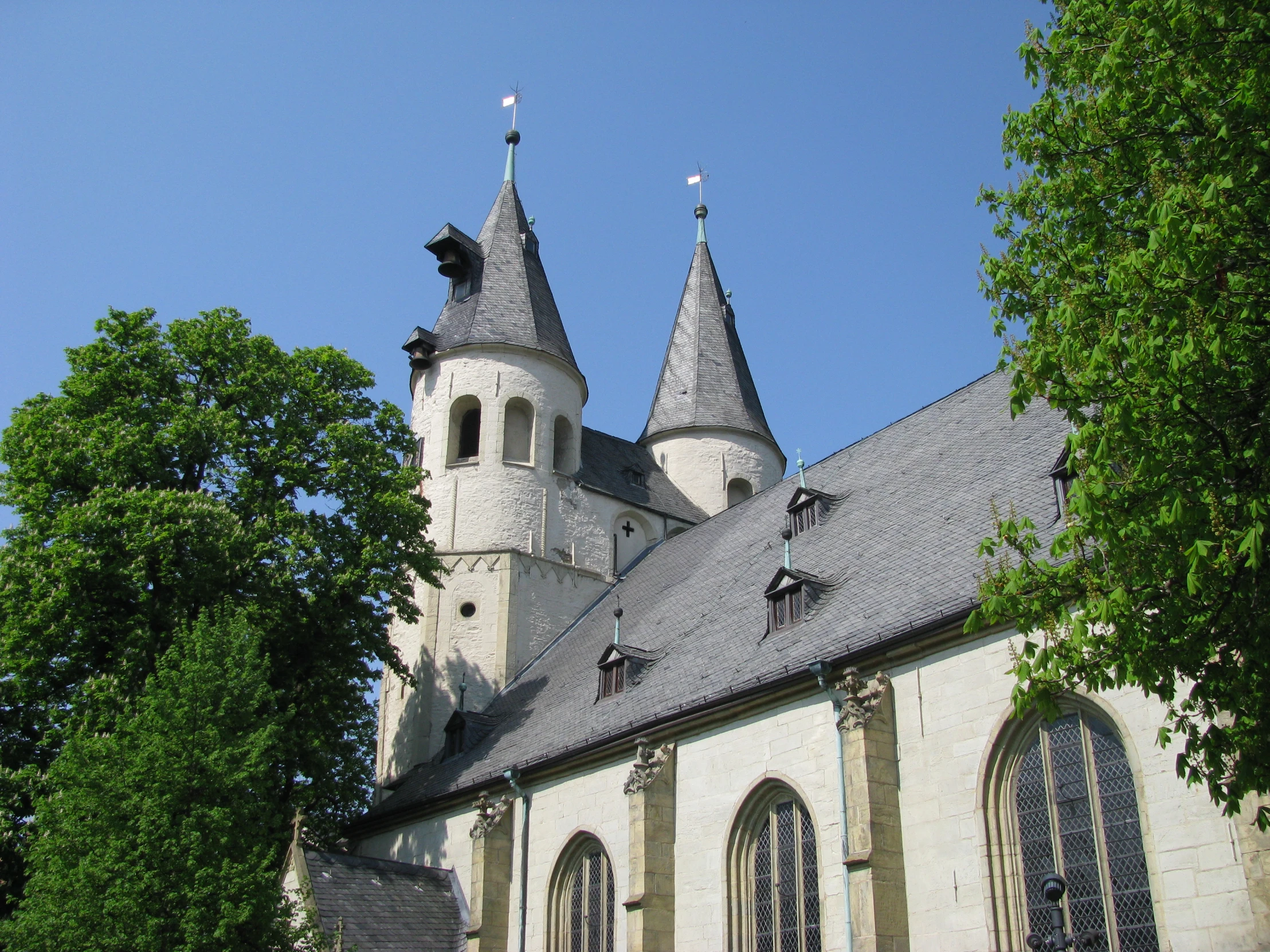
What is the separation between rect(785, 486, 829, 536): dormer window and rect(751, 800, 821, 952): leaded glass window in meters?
6.33

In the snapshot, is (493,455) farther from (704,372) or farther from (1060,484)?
(1060,484)

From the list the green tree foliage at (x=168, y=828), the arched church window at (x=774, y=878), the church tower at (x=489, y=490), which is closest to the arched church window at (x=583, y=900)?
the arched church window at (x=774, y=878)

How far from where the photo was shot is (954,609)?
12672 millimetres

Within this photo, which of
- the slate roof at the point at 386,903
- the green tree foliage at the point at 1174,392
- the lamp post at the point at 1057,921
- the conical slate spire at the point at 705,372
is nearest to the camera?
the green tree foliage at the point at 1174,392

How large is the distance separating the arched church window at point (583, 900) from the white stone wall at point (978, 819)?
5.40 meters

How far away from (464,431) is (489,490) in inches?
96.1

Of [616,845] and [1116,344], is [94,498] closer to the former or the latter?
[616,845]

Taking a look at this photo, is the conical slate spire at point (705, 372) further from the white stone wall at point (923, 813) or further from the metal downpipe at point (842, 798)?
the metal downpipe at point (842, 798)

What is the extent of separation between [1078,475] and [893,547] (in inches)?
336

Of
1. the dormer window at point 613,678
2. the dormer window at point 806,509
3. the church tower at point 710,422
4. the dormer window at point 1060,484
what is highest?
the church tower at point 710,422

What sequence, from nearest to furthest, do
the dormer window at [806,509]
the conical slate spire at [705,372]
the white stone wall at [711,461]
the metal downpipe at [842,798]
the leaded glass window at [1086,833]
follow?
1. the leaded glass window at [1086,833]
2. the metal downpipe at [842,798]
3. the dormer window at [806,509]
4. the white stone wall at [711,461]
5. the conical slate spire at [705,372]

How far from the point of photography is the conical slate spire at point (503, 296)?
91.5ft

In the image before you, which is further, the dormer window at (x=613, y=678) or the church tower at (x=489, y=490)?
the church tower at (x=489, y=490)

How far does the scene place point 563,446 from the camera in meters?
28.3
